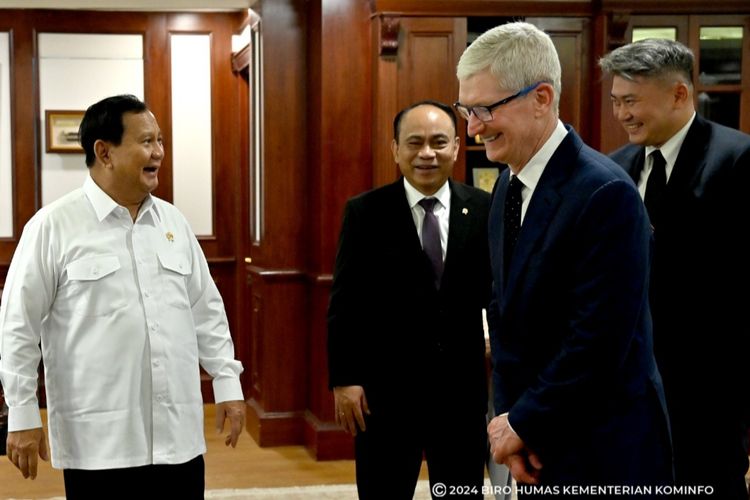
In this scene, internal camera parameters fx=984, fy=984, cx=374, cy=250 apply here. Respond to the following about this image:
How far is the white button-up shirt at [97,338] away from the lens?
8.33 feet

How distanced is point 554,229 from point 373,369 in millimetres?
1170

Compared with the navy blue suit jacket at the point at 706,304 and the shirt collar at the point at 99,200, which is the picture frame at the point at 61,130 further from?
the navy blue suit jacket at the point at 706,304

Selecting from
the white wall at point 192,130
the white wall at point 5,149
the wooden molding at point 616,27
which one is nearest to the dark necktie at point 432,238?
the wooden molding at point 616,27

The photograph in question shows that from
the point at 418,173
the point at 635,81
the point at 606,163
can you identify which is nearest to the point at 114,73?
the point at 418,173

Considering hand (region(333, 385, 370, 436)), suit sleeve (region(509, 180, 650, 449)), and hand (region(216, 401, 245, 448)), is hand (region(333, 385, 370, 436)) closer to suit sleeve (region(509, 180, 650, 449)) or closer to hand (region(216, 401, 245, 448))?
hand (region(216, 401, 245, 448))

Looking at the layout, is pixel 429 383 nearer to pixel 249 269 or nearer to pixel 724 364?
pixel 724 364

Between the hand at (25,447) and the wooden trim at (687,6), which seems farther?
the wooden trim at (687,6)

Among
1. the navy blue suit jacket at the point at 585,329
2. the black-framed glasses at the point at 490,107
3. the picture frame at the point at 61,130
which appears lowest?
the navy blue suit jacket at the point at 585,329

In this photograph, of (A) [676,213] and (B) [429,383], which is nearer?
(A) [676,213]

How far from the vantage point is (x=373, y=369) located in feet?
9.43

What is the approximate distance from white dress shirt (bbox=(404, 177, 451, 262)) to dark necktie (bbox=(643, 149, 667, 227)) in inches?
25.7

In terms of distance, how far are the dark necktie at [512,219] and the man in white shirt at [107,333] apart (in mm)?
1099

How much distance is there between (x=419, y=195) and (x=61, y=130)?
4104mm

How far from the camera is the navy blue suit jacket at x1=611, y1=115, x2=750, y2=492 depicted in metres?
2.35
